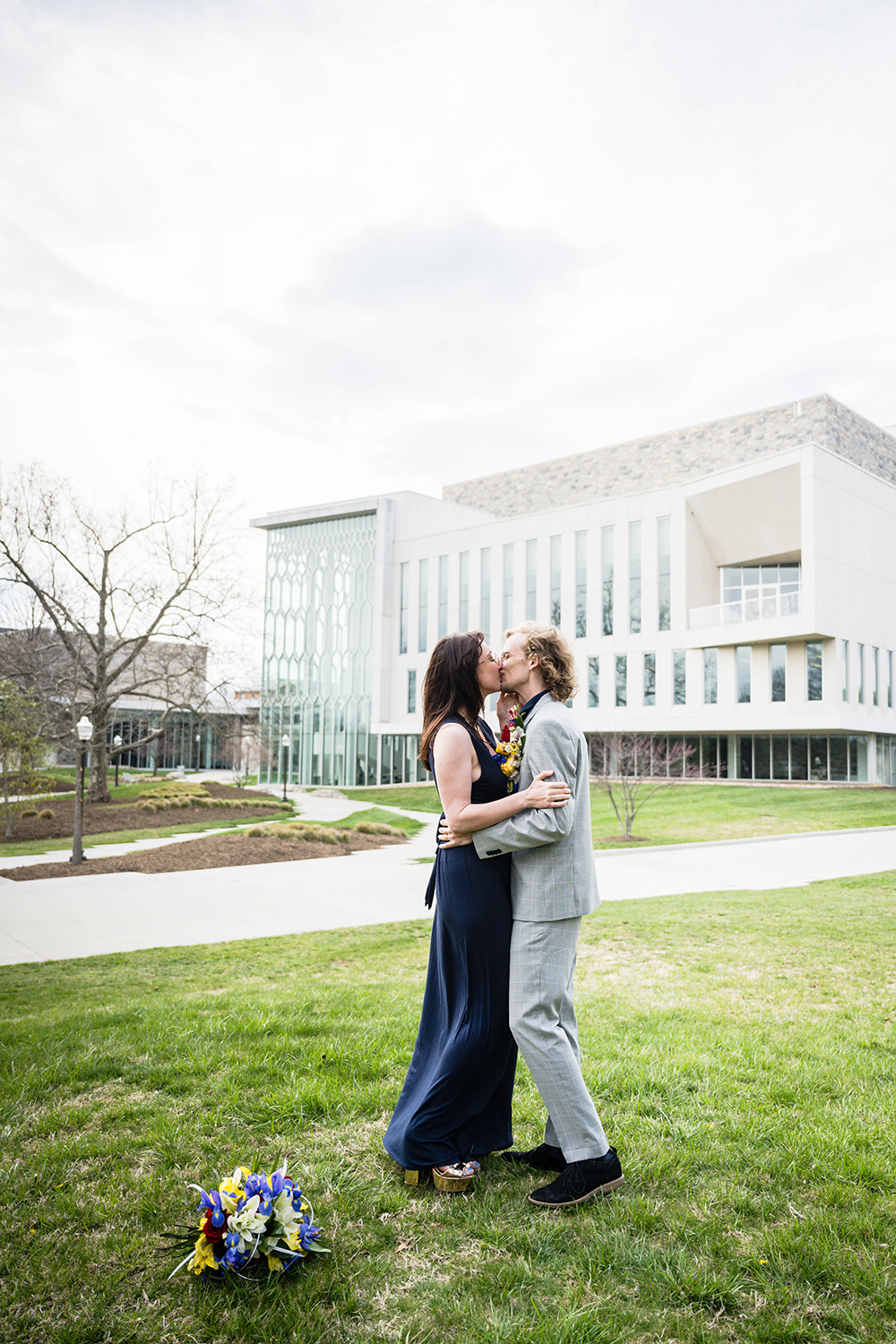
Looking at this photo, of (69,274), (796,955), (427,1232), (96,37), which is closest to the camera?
(427,1232)

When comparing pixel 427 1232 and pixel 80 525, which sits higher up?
pixel 80 525

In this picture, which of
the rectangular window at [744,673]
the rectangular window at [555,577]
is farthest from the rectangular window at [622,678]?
the rectangular window at [744,673]

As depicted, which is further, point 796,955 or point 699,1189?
point 796,955

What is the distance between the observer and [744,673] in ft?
113

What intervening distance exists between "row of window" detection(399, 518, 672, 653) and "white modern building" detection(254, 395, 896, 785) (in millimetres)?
87

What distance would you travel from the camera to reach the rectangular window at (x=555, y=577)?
40.6 m

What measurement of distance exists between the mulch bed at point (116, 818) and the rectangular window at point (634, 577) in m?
18.9

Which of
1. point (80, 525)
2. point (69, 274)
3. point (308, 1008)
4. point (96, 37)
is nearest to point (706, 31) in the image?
point (96, 37)

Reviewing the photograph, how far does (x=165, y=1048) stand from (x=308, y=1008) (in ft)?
3.24

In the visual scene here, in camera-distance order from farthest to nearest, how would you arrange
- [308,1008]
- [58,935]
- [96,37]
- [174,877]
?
[174,877] → [96,37] → [58,935] → [308,1008]

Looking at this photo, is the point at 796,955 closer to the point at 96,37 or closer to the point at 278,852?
the point at 278,852

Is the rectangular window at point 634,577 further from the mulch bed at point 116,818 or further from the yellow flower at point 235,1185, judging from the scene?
the yellow flower at point 235,1185

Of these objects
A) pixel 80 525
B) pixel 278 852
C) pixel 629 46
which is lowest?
pixel 278 852

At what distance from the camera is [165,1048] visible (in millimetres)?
4316
